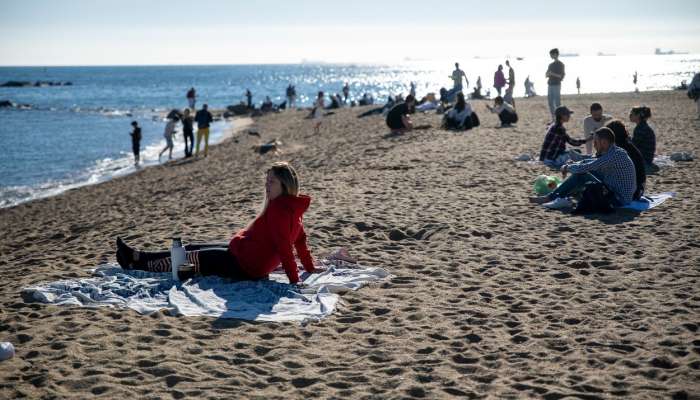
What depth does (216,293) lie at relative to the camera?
608 cm

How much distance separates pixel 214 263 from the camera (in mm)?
6406

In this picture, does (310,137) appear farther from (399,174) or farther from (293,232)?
(293,232)

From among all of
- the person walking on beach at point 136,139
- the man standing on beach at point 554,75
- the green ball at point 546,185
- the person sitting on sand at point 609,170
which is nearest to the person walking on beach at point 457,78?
the man standing on beach at point 554,75

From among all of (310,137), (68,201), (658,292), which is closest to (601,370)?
(658,292)

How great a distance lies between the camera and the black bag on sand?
28.6 feet

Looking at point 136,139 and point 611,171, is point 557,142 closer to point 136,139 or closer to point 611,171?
point 611,171

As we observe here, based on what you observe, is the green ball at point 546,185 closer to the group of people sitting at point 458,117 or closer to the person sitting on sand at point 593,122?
the person sitting on sand at point 593,122

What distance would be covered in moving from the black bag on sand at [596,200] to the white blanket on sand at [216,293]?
3.55 metres

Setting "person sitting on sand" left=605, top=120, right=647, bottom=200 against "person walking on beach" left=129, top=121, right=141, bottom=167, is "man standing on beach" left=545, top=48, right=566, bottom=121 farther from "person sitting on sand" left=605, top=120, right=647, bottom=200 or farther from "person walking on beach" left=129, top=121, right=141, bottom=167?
"person walking on beach" left=129, top=121, right=141, bottom=167

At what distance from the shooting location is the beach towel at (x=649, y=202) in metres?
8.84

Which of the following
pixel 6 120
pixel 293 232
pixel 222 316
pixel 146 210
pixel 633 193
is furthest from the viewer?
pixel 6 120

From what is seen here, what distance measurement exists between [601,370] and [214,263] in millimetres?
3644

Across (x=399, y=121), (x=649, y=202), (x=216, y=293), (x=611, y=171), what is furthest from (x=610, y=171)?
(x=399, y=121)

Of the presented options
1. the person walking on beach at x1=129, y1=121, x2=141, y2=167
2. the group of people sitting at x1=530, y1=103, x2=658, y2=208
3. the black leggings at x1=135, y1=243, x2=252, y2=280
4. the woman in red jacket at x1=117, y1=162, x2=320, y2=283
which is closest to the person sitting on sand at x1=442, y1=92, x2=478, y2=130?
the group of people sitting at x1=530, y1=103, x2=658, y2=208
